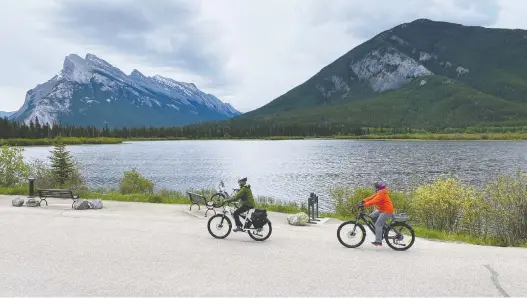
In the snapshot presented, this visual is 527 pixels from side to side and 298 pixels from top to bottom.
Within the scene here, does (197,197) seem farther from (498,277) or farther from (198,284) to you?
(498,277)

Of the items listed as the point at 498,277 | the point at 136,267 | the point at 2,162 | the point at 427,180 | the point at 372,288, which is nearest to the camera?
the point at 372,288

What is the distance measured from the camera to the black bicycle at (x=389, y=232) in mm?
15812

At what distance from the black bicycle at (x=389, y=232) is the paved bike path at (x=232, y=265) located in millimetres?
339

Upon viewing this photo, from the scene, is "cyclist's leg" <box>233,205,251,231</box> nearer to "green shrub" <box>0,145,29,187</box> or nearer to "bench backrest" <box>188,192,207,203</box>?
"bench backrest" <box>188,192,207,203</box>

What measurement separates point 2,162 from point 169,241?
100 ft

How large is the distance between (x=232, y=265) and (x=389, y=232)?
604 centimetres

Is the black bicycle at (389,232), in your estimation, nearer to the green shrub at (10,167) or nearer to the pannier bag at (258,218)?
the pannier bag at (258,218)

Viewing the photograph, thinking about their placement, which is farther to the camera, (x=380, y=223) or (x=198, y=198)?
(x=198, y=198)

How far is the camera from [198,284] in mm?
11781

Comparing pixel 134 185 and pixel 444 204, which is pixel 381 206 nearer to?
pixel 444 204

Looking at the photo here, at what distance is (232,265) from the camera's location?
539 inches

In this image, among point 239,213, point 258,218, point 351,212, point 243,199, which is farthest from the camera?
point 351,212

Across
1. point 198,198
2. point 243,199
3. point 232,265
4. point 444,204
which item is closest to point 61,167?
point 198,198

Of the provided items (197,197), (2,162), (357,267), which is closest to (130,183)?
(2,162)
